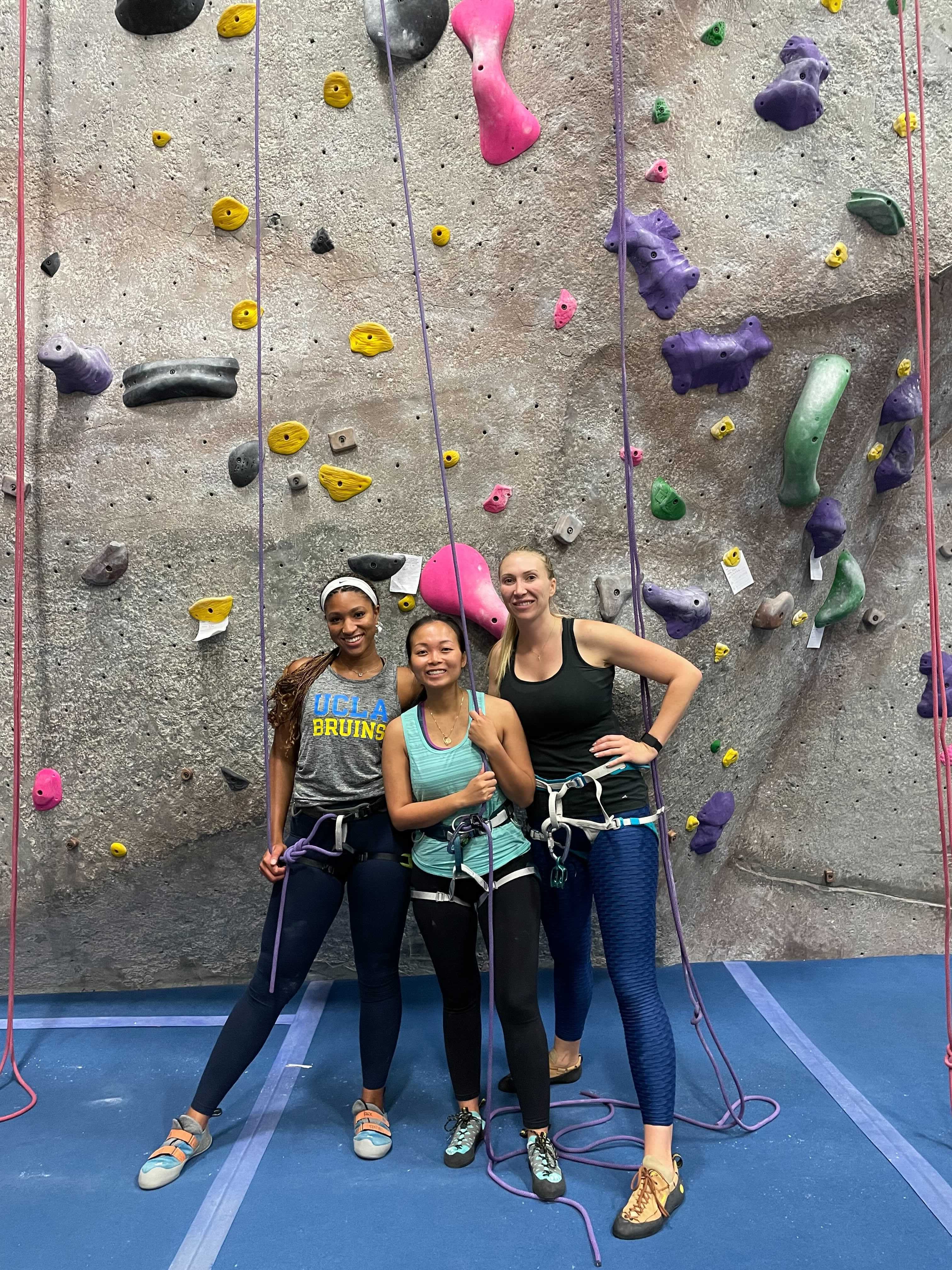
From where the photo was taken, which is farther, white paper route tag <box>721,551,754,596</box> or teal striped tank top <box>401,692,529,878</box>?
white paper route tag <box>721,551,754,596</box>

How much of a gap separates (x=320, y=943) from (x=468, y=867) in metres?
0.40

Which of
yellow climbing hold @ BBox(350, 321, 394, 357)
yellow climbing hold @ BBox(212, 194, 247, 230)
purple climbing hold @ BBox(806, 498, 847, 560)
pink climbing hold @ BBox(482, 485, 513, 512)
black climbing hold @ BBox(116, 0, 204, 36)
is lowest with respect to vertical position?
purple climbing hold @ BBox(806, 498, 847, 560)

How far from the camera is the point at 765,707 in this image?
288 cm

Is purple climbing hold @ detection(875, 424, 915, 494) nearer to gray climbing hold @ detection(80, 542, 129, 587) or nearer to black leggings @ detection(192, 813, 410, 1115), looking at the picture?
black leggings @ detection(192, 813, 410, 1115)

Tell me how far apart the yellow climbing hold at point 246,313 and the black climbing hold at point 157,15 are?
2.47 feet

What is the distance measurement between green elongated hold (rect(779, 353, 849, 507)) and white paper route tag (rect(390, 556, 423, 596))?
1.03 meters

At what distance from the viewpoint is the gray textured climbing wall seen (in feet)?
8.01

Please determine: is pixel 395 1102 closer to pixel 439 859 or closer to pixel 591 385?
pixel 439 859

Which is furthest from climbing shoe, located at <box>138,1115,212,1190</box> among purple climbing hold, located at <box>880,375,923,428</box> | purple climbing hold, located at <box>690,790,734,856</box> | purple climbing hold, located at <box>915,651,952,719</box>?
purple climbing hold, located at <box>880,375,923,428</box>

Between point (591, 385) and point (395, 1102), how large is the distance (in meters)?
1.85

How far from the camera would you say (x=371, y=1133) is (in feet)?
6.85

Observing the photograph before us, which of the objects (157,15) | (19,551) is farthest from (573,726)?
(157,15)

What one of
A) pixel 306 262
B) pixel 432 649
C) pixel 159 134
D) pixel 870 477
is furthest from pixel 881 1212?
pixel 159 134

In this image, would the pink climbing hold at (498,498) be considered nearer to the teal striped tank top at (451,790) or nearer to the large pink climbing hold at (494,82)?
the teal striped tank top at (451,790)
